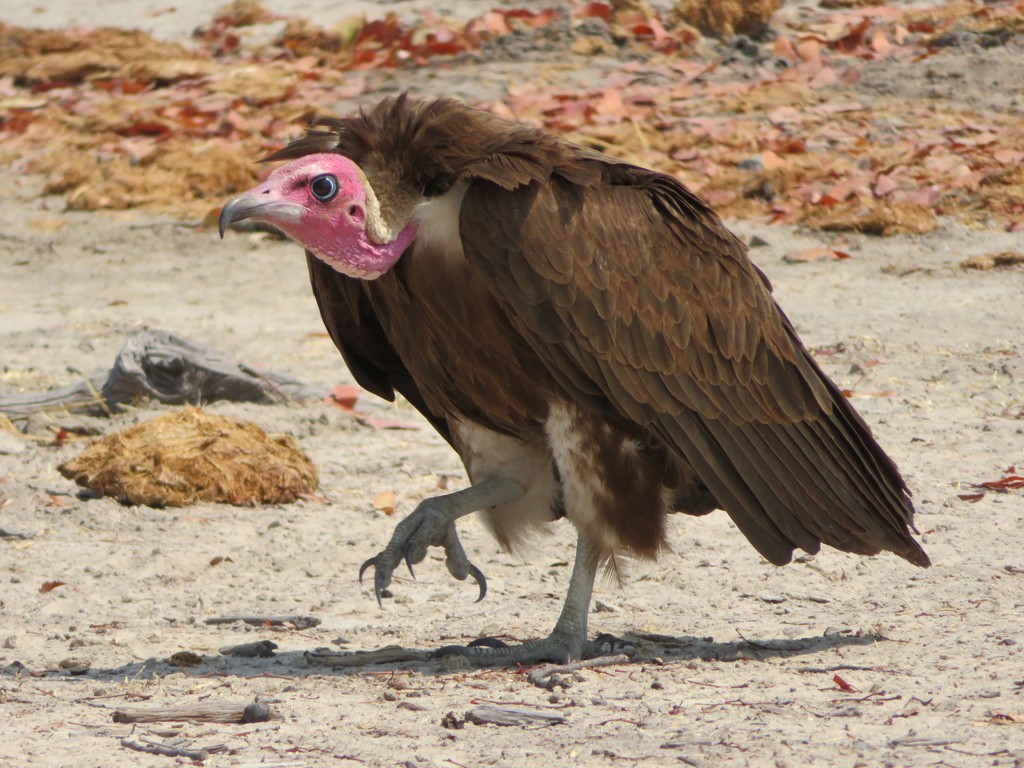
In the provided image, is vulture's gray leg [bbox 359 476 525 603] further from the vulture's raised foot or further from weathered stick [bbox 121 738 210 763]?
weathered stick [bbox 121 738 210 763]

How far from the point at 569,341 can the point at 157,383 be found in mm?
3715

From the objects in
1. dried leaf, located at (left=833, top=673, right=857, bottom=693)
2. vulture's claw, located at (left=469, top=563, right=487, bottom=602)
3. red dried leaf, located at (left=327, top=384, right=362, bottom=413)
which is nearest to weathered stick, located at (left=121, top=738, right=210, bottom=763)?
vulture's claw, located at (left=469, top=563, right=487, bottom=602)

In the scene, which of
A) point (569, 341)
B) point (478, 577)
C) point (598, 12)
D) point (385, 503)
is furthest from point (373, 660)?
point (598, 12)

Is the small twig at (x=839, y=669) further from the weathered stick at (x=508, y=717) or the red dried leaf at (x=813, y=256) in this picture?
the red dried leaf at (x=813, y=256)

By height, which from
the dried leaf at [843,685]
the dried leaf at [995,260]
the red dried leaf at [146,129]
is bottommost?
the dried leaf at [843,685]

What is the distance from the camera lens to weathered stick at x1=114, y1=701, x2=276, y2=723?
13.3 feet

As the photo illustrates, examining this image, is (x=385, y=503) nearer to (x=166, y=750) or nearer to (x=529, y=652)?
(x=529, y=652)

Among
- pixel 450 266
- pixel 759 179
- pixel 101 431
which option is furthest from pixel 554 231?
pixel 759 179

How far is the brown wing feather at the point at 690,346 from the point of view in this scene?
433cm

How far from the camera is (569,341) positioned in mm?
4410

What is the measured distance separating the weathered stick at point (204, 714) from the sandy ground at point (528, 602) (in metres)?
0.04

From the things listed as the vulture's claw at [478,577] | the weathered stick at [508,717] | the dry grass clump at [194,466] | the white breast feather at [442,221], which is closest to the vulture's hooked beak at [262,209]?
the white breast feather at [442,221]

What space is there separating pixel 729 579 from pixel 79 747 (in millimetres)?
2667

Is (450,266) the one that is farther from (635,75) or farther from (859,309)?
(635,75)
